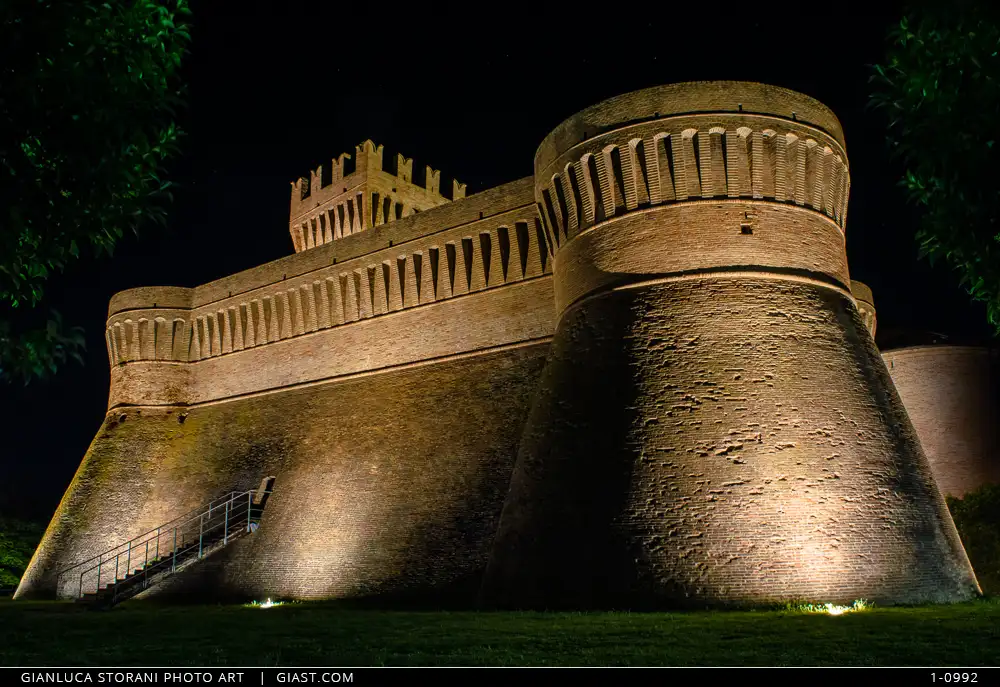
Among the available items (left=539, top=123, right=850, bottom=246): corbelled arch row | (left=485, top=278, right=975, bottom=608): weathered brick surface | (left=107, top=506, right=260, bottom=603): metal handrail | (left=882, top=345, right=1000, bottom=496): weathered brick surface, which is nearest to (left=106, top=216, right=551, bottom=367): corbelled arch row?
(left=539, top=123, right=850, bottom=246): corbelled arch row

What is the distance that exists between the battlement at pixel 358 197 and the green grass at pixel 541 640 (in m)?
23.6

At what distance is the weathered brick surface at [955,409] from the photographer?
23016 mm

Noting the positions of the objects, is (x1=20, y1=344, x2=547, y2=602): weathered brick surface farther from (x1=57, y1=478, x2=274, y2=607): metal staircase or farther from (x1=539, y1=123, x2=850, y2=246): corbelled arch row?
(x1=539, y1=123, x2=850, y2=246): corbelled arch row

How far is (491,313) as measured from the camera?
19.6 m

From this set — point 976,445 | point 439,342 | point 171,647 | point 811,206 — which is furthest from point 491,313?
point 976,445

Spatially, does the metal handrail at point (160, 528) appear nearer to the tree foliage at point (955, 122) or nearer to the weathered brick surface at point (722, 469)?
the weathered brick surface at point (722, 469)

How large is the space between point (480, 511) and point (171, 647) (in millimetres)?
8301

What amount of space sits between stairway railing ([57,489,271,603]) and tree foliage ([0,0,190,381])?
1393 cm

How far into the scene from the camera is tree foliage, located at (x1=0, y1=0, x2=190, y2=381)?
25.6ft

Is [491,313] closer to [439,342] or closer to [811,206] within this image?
[439,342]

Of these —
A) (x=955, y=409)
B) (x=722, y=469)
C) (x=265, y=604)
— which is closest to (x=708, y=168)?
(x=722, y=469)

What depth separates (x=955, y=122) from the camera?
846cm

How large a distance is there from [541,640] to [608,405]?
235 inches

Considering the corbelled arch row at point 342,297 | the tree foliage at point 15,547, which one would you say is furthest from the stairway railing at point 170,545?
the tree foliage at point 15,547
